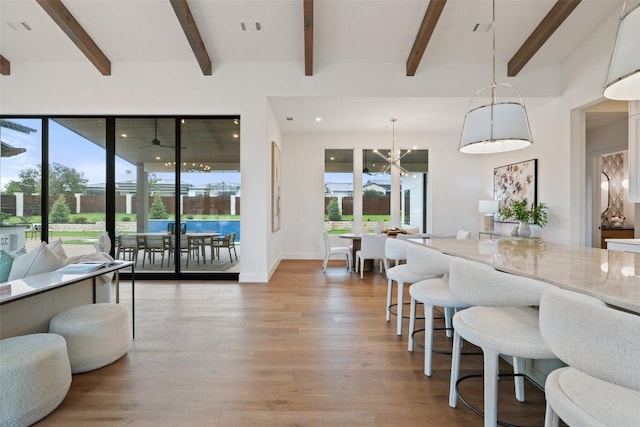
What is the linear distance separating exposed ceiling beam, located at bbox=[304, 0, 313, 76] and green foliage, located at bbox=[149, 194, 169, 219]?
3159 mm

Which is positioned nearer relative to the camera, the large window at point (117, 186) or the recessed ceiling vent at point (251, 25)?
the recessed ceiling vent at point (251, 25)

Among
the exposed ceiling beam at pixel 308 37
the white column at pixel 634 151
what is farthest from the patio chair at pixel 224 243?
the white column at pixel 634 151

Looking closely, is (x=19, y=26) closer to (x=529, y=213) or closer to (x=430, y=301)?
(x=430, y=301)

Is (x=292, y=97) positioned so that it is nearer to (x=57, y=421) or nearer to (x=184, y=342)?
(x=184, y=342)

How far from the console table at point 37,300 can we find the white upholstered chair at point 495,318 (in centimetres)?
232

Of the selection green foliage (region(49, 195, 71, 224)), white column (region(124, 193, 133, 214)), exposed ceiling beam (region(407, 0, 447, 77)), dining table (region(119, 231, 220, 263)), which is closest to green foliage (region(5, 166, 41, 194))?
green foliage (region(49, 195, 71, 224))

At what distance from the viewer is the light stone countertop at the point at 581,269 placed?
3.53 ft

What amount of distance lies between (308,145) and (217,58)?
2.90 metres

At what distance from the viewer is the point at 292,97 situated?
4977 mm

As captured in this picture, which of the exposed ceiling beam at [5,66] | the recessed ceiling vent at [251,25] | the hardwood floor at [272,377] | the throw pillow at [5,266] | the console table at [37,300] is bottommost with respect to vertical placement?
the hardwood floor at [272,377]

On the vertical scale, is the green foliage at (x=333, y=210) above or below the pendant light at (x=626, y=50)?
below

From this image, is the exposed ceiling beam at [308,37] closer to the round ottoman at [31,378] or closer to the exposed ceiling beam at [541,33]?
the exposed ceiling beam at [541,33]

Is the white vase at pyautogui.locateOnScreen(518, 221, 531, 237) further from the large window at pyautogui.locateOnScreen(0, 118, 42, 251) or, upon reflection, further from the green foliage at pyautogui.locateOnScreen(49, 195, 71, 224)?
the large window at pyautogui.locateOnScreen(0, 118, 42, 251)

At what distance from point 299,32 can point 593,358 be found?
15.5 ft
